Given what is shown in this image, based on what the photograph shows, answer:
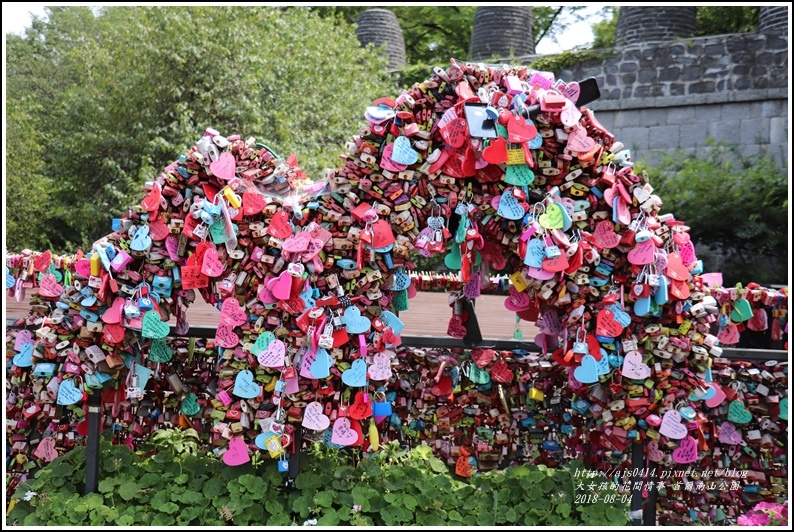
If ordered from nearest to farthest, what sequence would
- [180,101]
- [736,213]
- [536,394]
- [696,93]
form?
[536,394], [180,101], [736,213], [696,93]

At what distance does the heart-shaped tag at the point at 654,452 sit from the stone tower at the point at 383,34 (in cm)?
1297

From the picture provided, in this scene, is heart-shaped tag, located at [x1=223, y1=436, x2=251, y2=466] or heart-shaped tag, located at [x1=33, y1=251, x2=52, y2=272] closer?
heart-shaped tag, located at [x1=223, y1=436, x2=251, y2=466]

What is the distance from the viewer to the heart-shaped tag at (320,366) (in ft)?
9.16

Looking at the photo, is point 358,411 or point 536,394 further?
point 536,394

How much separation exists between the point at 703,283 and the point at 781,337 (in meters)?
0.83

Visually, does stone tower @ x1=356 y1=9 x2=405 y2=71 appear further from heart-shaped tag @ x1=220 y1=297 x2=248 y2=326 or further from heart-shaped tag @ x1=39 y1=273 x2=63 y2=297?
heart-shaped tag @ x1=220 y1=297 x2=248 y2=326

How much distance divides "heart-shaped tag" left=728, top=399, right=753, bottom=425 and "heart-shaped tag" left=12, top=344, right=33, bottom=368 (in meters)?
3.19

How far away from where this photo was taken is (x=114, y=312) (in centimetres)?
288

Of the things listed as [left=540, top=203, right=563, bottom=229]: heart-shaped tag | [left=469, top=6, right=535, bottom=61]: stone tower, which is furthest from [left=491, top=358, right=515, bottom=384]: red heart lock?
[left=469, top=6, right=535, bottom=61]: stone tower

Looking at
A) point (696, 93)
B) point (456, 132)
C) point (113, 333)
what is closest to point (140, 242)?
point (113, 333)

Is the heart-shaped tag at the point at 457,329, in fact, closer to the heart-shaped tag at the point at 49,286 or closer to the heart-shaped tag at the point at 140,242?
the heart-shaped tag at the point at 140,242

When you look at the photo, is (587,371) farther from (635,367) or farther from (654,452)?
(654,452)

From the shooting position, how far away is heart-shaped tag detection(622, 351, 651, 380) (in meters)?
2.83

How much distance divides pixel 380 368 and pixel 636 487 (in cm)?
117
